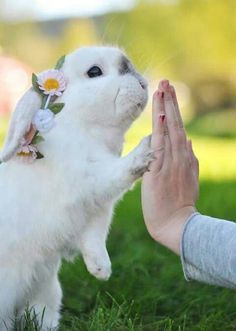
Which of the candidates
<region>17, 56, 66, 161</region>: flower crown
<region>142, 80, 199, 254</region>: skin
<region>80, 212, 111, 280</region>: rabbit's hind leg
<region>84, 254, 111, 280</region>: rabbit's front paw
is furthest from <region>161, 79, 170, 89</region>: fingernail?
<region>84, 254, 111, 280</region>: rabbit's front paw

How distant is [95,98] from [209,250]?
0.63 metres

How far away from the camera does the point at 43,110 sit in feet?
7.06

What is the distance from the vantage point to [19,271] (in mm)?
2180

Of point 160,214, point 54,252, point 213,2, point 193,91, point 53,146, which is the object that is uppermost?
point 53,146

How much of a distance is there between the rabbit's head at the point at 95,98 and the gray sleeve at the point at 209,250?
452 millimetres

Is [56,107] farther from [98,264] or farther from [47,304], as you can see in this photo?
[47,304]

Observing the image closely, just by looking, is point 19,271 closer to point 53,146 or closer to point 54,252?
point 54,252

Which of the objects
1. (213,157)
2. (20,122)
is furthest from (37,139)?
(213,157)

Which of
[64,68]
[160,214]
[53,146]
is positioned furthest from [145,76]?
[160,214]

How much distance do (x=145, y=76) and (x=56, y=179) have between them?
497 mm

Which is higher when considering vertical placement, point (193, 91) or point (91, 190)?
point (91, 190)

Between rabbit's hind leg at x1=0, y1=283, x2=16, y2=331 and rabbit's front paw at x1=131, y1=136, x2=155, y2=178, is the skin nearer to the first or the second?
rabbit's front paw at x1=131, y1=136, x2=155, y2=178

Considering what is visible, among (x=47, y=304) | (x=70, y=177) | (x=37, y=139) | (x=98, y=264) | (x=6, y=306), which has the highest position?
(x=37, y=139)

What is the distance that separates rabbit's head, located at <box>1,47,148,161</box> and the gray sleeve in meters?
0.45
